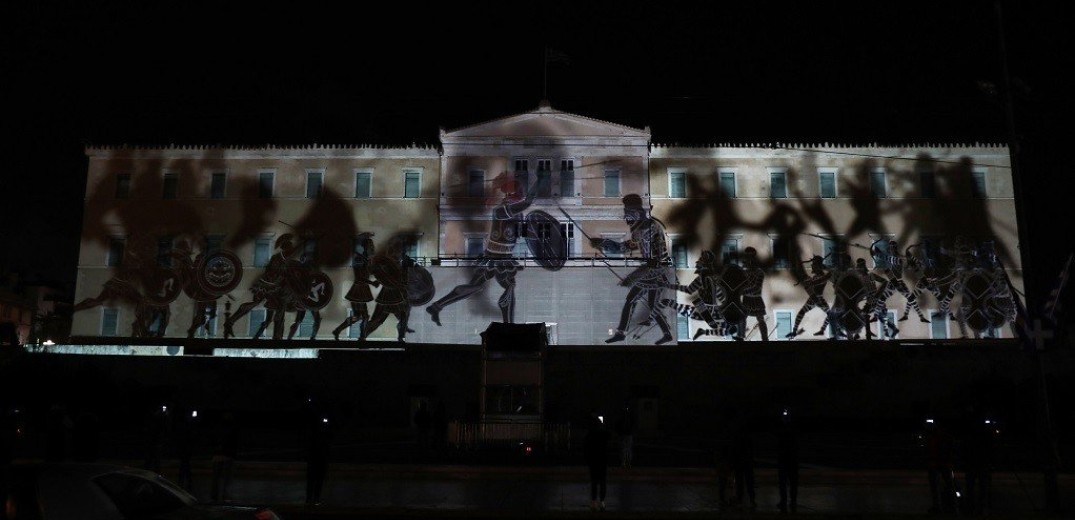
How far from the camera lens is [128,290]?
41312mm

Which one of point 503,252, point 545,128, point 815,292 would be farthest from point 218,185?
point 815,292

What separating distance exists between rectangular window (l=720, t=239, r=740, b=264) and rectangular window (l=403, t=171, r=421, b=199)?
47.5ft

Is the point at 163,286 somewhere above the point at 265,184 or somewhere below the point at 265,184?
below

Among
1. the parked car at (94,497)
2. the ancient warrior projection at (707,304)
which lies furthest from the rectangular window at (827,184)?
the parked car at (94,497)

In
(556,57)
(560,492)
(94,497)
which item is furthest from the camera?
(556,57)

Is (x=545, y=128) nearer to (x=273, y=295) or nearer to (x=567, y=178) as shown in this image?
(x=567, y=178)

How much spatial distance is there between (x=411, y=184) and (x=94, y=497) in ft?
123

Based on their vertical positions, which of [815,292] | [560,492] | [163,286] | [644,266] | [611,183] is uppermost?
[611,183]

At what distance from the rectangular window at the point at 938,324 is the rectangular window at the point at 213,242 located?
1288 inches

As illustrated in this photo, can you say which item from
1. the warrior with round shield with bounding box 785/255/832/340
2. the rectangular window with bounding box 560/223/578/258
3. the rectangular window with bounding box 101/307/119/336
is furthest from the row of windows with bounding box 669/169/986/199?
the rectangular window with bounding box 101/307/119/336

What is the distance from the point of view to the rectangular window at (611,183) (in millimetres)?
41375

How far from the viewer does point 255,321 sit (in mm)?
40688

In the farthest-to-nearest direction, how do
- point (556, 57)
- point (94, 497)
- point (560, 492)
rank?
point (556, 57)
point (560, 492)
point (94, 497)

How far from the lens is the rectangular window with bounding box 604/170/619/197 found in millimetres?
41375
